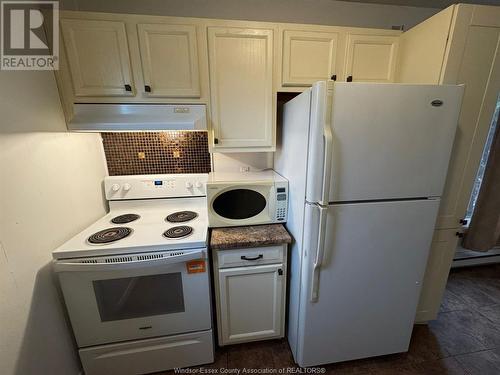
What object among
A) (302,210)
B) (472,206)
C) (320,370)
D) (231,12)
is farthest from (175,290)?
(472,206)

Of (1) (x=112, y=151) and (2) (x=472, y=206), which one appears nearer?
(1) (x=112, y=151)

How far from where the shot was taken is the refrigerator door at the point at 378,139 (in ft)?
3.08

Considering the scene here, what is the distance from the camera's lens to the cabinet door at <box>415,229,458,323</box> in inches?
55.0

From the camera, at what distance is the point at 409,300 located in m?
1.28

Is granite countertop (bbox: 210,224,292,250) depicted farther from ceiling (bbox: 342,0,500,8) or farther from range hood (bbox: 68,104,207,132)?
ceiling (bbox: 342,0,500,8)

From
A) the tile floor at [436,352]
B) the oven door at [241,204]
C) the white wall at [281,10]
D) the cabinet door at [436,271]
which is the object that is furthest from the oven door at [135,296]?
the white wall at [281,10]

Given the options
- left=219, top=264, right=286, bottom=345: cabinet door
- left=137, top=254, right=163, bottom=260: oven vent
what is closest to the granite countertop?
left=219, top=264, right=286, bottom=345: cabinet door

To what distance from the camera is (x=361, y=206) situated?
107 cm

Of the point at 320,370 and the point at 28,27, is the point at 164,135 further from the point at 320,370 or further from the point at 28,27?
the point at 320,370

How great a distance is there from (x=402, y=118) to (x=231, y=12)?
144 cm

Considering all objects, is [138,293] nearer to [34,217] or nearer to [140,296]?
[140,296]

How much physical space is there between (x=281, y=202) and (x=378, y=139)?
2.21 feet

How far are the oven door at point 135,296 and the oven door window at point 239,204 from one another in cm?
34

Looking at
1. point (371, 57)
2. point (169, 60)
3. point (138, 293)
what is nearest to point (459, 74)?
point (371, 57)
